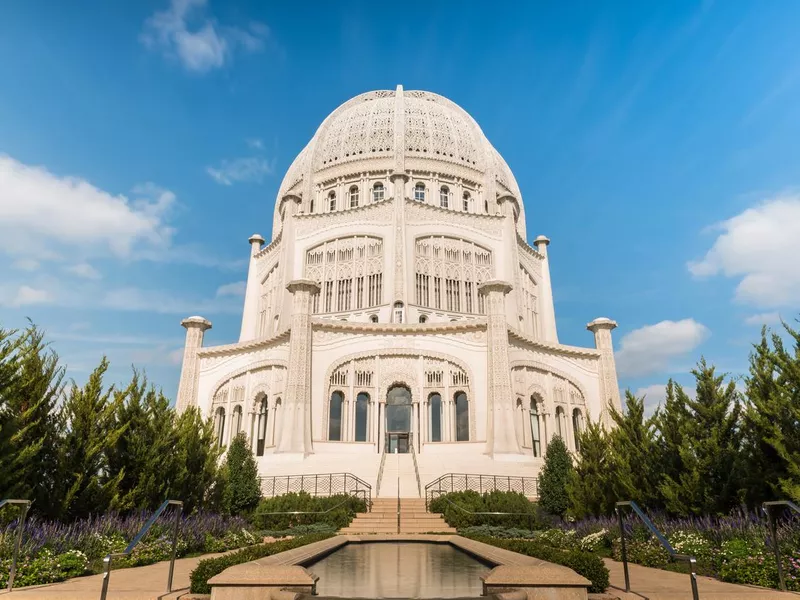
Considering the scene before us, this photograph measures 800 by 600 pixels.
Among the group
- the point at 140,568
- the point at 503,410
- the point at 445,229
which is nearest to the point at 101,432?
the point at 140,568

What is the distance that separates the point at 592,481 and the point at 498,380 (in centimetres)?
1106

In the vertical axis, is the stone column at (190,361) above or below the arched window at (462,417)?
above

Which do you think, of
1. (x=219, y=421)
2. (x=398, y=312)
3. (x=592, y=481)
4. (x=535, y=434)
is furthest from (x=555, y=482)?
(x=219, y=421)

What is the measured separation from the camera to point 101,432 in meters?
13.7

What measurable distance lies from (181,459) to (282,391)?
1517 centimetres

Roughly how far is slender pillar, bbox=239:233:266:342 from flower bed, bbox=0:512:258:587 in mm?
28634

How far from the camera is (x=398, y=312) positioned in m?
35.8

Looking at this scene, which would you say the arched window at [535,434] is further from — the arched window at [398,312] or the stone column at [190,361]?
the stone column at [190,361]

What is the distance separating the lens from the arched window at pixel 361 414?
30.3 metres

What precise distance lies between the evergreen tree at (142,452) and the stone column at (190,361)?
18.9 meters

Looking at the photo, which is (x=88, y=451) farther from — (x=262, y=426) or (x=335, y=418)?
(x=262, y=426)

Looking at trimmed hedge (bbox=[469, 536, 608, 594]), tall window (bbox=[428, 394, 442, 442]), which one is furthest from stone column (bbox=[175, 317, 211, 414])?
trimmed hedge (bbox=[469, 536, 608, 594])

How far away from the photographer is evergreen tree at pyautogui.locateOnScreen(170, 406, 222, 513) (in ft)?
52.1

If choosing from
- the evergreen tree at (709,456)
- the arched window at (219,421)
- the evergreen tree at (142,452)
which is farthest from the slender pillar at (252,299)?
the evergreen tree at (709,456)
